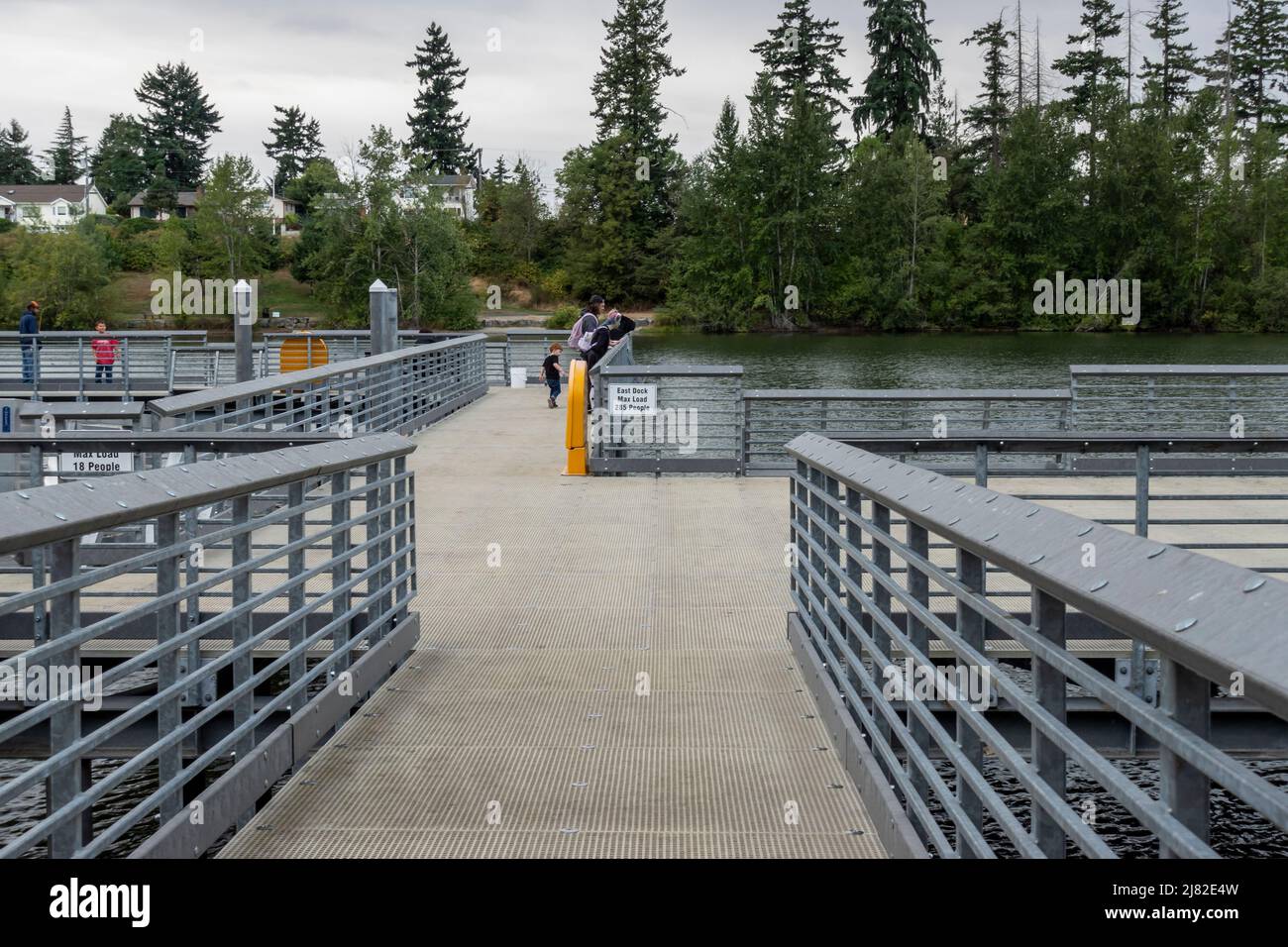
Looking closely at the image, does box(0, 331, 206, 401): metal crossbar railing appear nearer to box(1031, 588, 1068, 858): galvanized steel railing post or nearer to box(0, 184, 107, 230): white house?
box(1031, 588, 1068, 858): galvanized steel railing post

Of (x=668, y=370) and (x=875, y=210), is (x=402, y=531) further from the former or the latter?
(x=875, y=210)

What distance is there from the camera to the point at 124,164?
13312 cm

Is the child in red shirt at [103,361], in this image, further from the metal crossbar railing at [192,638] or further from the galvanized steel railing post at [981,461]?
the galvanized steel railing post at [981,461]

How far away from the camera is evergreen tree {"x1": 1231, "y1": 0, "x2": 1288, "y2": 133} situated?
85.5m

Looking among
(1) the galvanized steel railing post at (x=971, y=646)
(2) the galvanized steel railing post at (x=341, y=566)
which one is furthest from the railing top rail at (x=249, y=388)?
(1) the galvanized steel railing post at (x=971, y=646)

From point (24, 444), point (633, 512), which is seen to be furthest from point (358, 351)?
point (24, 444)

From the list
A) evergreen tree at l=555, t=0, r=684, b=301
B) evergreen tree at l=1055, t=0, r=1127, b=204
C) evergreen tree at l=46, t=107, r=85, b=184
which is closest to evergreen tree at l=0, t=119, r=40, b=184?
evergreen tree at l=46, t=107, r=85, b=184

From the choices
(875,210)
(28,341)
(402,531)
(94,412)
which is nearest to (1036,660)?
(402,531)

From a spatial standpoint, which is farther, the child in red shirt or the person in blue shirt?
the child in red shirt

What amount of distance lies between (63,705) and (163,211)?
137451mm

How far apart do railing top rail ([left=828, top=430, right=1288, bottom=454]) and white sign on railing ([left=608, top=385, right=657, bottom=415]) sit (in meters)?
8.25

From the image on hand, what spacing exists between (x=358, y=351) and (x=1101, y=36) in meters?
74.7

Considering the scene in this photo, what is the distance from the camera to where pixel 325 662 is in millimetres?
5852

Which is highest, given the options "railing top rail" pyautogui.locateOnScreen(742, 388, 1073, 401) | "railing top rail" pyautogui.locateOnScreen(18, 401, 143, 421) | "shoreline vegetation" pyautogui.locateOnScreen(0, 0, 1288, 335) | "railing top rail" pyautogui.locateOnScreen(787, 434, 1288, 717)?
"shoreline vegetation" pyautogui.locateOnScreen(0, 0, 1288, 335)
